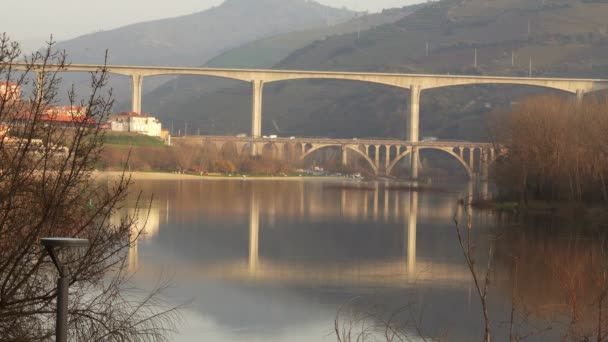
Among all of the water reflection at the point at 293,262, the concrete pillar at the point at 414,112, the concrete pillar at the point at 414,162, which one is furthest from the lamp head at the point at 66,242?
the concrete pillar at the point at 414,112

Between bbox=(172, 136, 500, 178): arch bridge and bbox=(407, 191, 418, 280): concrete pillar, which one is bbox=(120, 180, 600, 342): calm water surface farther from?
bbox=(172, 136, 500, 178): arch bridge

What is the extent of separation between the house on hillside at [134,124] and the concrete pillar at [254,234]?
53021 mm

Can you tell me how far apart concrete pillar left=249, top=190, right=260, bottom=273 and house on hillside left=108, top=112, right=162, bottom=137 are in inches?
2087

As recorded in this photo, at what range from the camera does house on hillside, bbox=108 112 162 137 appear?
343 ft

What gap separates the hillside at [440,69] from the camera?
136 m

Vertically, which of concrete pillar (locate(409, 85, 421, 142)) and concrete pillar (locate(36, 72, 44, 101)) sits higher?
concrete pillar (locate(409, 85, 421, 142))

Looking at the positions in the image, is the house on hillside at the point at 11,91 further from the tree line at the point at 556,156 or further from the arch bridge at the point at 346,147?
the arch bridge at the point at 346,147

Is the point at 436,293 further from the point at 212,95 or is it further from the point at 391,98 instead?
the point at 212,95

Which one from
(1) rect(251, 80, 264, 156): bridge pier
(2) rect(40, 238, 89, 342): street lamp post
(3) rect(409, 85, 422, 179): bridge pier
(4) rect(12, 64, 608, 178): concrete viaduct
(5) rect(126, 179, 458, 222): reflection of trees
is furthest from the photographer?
(3) rect(409, 85, 422, 179): bridge pier

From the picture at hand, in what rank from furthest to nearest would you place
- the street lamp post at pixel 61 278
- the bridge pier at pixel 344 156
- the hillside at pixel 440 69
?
1. the hillside at pixel 440 69
2. the bridge pier at pixel 344 156
3. the street lamp post at pixel 61 278

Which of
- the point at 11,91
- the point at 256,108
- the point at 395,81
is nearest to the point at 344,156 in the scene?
the point at 395,81

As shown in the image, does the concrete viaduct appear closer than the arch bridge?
No

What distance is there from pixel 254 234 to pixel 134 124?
2789 inches

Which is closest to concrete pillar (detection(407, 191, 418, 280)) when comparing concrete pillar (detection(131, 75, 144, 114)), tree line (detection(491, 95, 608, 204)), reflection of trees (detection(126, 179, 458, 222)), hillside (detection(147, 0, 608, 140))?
reflection of trees (detection(126, 179, 458, 222))
